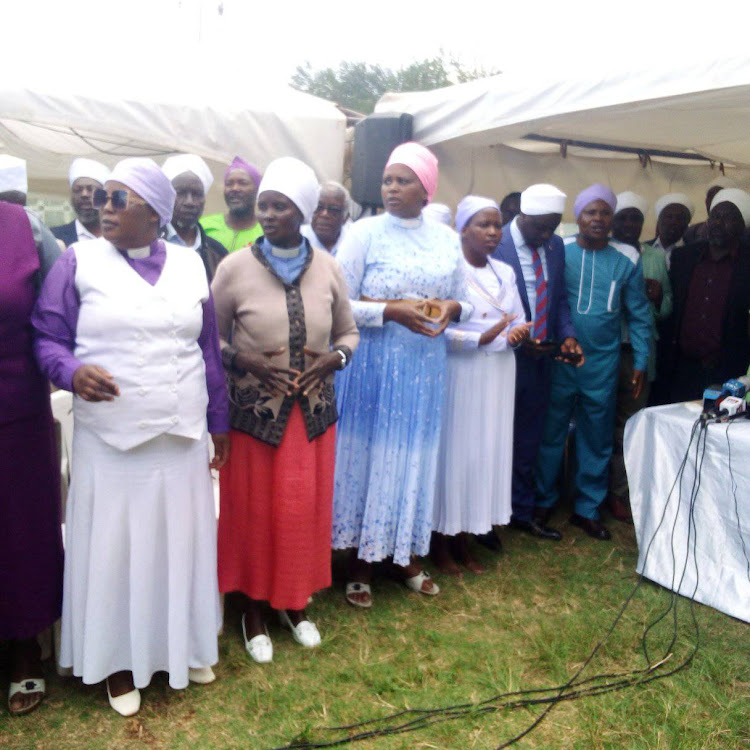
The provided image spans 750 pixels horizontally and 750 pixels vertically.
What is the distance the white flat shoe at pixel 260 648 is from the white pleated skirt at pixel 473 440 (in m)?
1.16

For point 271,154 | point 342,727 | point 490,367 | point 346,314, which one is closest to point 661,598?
point 490,367

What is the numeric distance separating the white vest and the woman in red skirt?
0.41 m

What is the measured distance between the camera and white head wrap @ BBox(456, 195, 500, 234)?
3.82 m

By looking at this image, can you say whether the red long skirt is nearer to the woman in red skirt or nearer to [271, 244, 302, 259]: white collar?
the woman in red skirt

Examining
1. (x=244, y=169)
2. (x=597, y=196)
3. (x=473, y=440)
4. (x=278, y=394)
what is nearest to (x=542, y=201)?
(x=597, y=196)

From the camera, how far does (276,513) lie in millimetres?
2977

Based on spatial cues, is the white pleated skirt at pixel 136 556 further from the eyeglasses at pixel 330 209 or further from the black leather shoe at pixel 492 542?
the eyeglasses at pixel 330 209

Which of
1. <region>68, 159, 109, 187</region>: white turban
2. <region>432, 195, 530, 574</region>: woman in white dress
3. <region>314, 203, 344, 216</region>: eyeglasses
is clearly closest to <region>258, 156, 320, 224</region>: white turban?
<region>432, 195, 530, 574</region>: woman in white dress

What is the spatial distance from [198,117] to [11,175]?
2.07 meters

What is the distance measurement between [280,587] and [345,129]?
3829 mm

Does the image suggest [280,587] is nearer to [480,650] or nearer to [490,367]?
[480,650]

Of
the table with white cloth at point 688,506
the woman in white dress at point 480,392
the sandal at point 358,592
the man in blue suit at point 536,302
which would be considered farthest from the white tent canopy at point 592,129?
the sandal at point 358,592

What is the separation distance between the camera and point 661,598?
382 cm

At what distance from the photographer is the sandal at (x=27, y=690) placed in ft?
8.63
